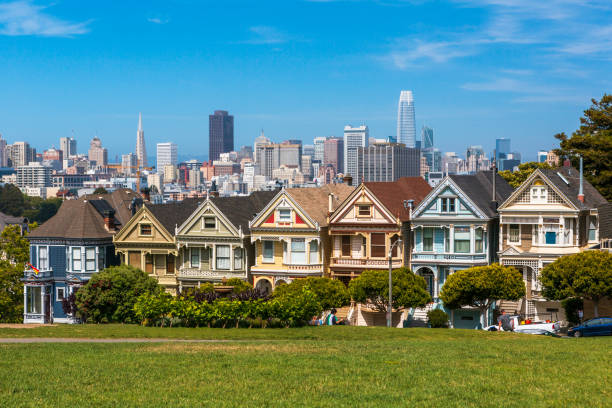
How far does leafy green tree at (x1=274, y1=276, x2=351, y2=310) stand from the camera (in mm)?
46781

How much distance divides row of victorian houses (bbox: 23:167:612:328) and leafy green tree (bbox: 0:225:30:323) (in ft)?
4.51

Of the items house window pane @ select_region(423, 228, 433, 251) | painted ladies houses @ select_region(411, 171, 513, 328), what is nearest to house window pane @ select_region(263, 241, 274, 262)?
painted ladies houses @ select_region(411, 171, 513, 328)

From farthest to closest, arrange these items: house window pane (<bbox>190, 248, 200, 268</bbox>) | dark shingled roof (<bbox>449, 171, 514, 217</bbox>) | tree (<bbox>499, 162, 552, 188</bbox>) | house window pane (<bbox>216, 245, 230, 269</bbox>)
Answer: tree (<bbox>499, 162, 552, 188</bbox>) → house window pane (<bbox>190, 248, 200, 268</bbox>) → house window pane (<bbox>216, 245, 230, 269</bbox>) → dark shingled roof (<bbox>449, 171, 514, 217</bbox>)

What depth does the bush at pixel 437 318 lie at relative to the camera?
1866 inches

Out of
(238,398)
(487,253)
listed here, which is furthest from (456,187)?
(238,398)

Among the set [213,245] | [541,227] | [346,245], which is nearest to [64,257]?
[213,245]

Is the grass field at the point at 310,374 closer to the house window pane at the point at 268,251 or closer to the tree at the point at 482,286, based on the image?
the tree at the point at 482,286

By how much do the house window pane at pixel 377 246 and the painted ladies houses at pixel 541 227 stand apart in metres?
7.15

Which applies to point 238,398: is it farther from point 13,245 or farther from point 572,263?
point 13,245

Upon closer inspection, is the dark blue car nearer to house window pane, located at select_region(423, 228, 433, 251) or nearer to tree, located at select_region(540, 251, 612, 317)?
tree, located at select_region(540, 251, 612, 317)

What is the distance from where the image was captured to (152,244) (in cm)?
5766

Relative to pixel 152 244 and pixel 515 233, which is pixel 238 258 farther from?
pixel 515 233

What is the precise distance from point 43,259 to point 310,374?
40179 millimetres

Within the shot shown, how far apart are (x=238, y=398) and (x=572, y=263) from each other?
27378mm
